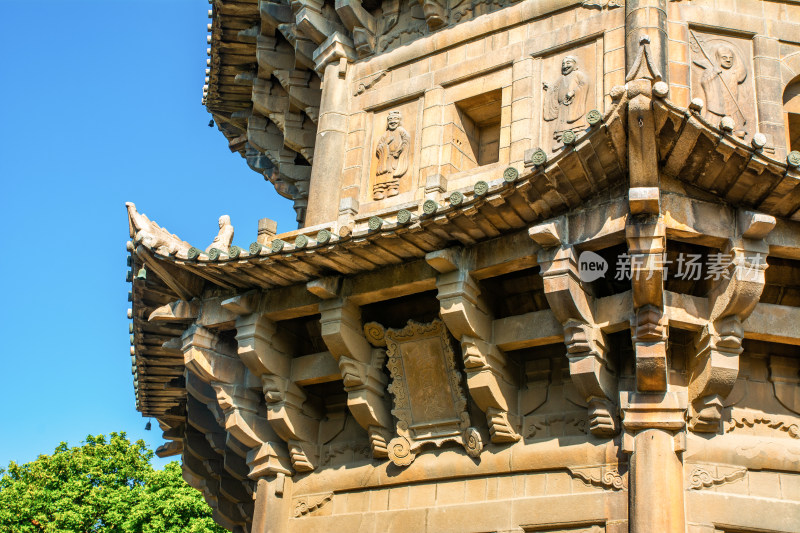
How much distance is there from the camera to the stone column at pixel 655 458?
1086 centimetres

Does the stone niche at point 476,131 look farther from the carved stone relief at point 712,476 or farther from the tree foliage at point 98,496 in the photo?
the tree foliage at point 98,496

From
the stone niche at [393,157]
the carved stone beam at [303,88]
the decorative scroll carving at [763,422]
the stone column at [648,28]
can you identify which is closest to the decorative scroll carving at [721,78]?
the stone column at [648,28]

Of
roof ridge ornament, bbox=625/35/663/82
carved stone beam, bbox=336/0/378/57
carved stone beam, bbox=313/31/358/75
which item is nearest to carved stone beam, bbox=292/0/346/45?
carved stone beam, bbox=313/31/358/75

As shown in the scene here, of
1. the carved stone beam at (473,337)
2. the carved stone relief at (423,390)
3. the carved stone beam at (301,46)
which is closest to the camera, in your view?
the carved stone beam at (473,337)

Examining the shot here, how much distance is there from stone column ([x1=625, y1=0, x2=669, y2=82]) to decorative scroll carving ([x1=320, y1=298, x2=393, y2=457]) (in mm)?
4826

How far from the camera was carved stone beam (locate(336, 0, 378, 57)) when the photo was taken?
16047 mm

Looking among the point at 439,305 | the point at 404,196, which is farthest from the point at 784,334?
the point at 404,196

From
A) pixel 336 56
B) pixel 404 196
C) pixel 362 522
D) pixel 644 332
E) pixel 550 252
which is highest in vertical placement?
pixel 336 56

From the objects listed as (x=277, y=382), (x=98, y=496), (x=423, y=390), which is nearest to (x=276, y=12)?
(x=277, y=382)

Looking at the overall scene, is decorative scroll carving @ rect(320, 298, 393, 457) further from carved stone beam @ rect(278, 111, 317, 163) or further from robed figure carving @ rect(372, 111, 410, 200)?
carved stone beam @ rect(278, 111, 317, 163)

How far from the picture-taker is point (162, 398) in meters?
18.0

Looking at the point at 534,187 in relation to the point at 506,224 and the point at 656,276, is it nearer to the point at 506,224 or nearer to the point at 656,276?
the point at 506,224

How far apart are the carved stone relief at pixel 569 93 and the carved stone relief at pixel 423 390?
2.92 metres

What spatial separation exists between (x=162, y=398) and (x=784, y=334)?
10.6 metres
